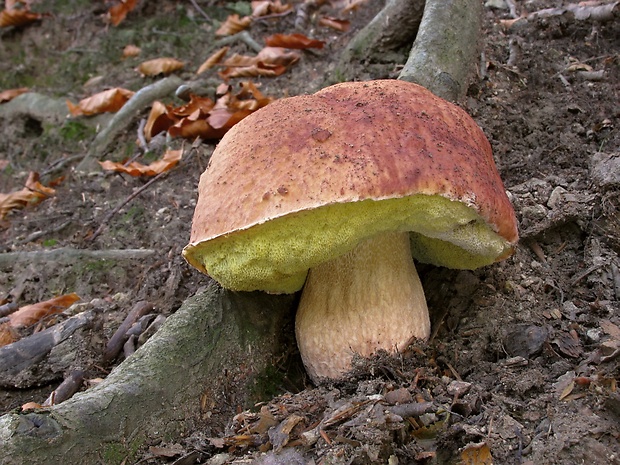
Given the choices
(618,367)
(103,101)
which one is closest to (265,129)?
(618,367)

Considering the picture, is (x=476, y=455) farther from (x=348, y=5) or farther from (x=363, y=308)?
(x=348, y=5)

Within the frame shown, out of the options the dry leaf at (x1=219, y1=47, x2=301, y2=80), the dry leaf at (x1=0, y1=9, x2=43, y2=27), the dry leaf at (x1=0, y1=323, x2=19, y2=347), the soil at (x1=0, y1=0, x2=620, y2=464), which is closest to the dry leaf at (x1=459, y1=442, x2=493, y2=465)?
the soil at (x1=0, y1=0, x2=620, y2=464)

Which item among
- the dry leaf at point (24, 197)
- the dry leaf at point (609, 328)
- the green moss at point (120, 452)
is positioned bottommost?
the dry leaf at point (24, 197)

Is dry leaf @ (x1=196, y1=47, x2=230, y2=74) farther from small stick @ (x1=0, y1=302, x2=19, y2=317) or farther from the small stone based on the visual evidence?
the small stone

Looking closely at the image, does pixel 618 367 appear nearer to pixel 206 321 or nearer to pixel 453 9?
pixel 206 321

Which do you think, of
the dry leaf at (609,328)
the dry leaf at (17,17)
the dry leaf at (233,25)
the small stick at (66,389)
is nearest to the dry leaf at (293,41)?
the dry leaf at (233,25)

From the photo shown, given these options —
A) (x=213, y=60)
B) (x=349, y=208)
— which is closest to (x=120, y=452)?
(x=349, y=208)

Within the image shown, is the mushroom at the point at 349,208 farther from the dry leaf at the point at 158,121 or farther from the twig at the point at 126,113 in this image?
the twig at the point at 126,113
